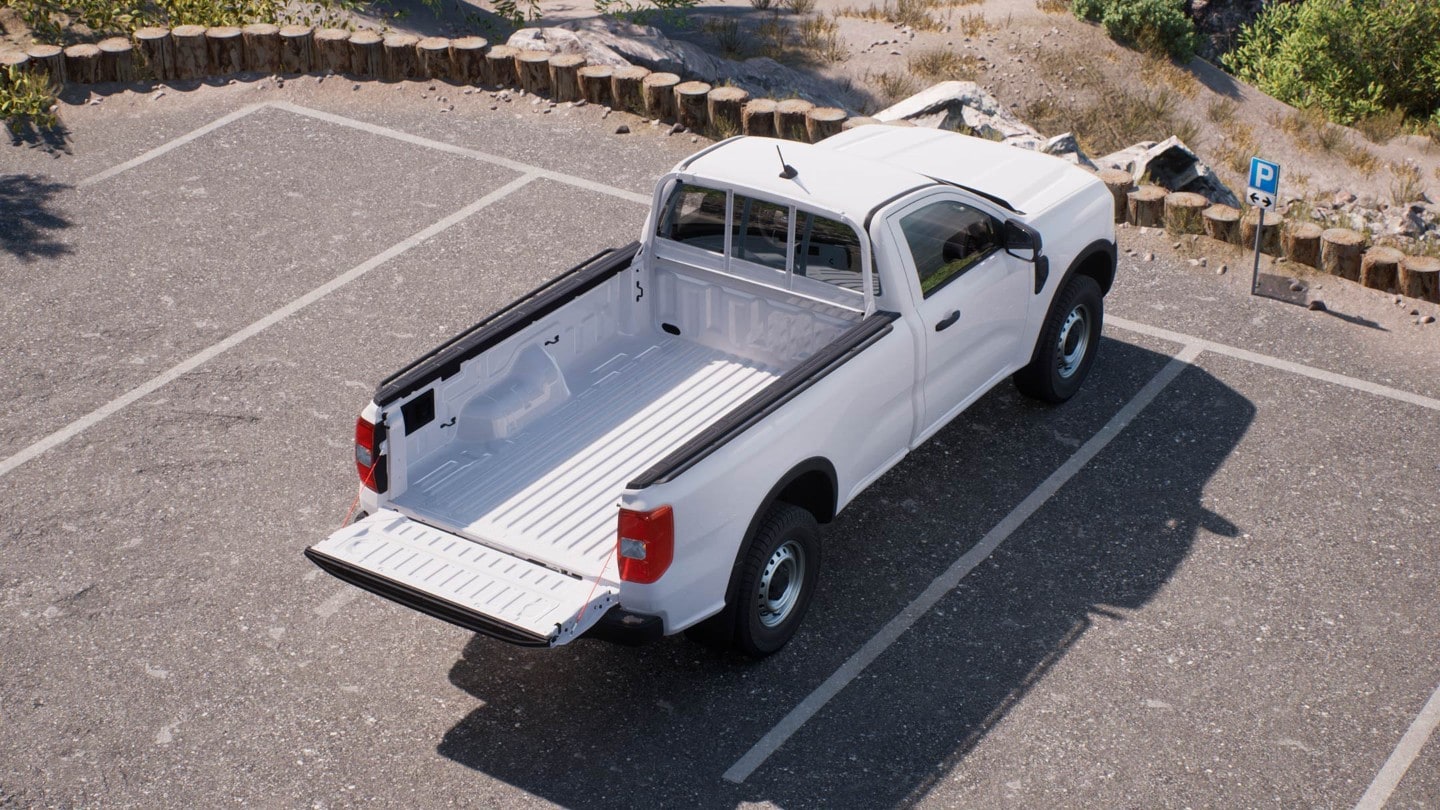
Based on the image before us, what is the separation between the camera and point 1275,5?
80.3 feet

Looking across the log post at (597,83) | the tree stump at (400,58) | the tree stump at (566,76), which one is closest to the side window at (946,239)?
the log post at (597,83)

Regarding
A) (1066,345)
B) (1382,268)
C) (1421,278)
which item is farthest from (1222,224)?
(1066,345)

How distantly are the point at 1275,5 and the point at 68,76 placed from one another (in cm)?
1907

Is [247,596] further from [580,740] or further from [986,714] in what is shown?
[986,714]

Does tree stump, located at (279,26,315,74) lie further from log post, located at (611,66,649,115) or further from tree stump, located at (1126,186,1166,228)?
tree stump, located at (1126,186,1166,228)

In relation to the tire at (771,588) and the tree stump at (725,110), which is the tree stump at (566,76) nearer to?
the tree stump at (725,110)

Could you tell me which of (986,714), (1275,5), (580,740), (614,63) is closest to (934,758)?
(986,714)

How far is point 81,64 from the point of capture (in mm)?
14180

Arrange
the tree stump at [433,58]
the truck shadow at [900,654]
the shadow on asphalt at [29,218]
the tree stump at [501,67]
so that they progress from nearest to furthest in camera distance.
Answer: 1. the truck shadow at [900,654]
2. the shadow on asphalt at [29,218]
3. the tree stump at [501,67]
4. the tree stump at [433,58]

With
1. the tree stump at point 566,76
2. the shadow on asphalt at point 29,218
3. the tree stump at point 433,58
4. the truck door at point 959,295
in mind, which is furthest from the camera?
the tree stump at point 433,58

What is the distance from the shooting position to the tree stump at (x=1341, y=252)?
11164 mm

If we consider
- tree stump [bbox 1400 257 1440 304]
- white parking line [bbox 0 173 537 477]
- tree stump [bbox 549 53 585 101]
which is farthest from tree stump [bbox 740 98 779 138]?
tree stump [bbox 1400 257 1440 304]

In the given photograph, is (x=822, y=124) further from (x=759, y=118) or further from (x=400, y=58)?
(x=400, y=58)

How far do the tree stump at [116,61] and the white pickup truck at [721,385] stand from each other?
25.7 feet
